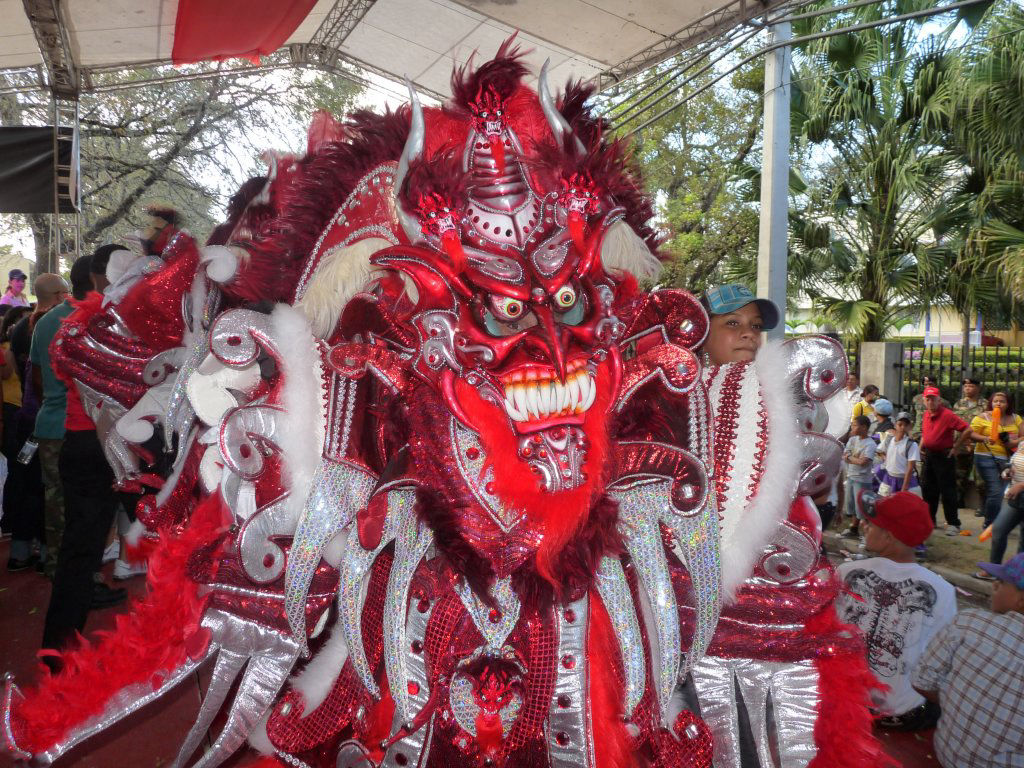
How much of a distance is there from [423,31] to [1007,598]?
623cm

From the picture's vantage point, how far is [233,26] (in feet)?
19.0

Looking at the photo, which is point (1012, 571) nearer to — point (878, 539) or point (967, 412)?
point (878, 539)

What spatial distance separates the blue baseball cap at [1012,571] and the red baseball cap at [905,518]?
487mm

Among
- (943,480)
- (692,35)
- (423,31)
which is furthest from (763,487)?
(423,31)

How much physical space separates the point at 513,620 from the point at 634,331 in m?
0.75

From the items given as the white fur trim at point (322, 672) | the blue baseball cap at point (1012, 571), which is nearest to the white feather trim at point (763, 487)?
the white fur trim at point (322, 672)

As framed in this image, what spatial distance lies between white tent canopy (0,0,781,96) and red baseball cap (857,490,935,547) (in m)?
3.62

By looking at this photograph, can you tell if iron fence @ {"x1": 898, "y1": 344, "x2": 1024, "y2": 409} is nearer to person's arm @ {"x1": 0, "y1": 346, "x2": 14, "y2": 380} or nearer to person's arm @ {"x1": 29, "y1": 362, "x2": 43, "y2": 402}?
person's arm @ {"x1": 29, "y1": 362, "x2": 43, "y2": 402}

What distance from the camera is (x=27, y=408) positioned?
5.15 meters

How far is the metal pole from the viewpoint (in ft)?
21.6

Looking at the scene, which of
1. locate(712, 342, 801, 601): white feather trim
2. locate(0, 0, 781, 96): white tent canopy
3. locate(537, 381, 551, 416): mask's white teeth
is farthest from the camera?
locate(0, 0, 781, 96): white tent canopy

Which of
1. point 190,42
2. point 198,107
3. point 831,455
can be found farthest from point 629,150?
point 198,107

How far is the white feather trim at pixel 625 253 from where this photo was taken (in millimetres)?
1868

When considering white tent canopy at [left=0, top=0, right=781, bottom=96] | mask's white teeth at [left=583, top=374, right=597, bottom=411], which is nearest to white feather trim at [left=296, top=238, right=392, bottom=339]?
mask's white teeth at [left=583, top=374, right=597, bottom=411]
